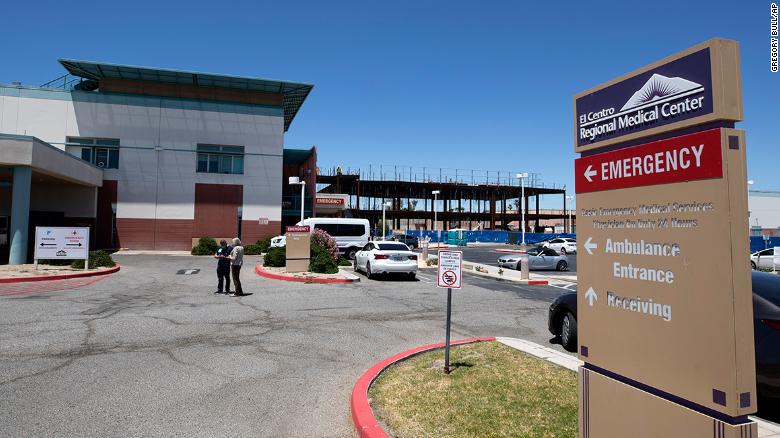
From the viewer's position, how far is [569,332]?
785cm

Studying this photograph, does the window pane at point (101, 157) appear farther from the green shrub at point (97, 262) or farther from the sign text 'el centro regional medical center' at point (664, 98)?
the sign text 'el centro regional medical center' at point (664, 98)

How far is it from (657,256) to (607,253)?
15.4 inches

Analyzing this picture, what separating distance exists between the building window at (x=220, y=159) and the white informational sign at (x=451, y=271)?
32955 mm

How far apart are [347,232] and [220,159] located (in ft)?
48.2

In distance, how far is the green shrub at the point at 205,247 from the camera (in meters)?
33.0

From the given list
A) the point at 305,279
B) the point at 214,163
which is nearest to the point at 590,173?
the point at 305,279

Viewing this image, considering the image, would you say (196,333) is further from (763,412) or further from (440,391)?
(763,412)

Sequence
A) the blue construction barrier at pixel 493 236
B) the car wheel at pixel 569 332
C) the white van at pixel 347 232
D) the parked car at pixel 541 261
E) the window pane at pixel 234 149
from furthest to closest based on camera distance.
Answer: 1. the blue construction barrier at pixel 493 236
2. the window pane at pixel 234 149
3. the white van at pixel 347 232
4. the parked car at pixel 541 261
5. the car wheel at pixel 569 332

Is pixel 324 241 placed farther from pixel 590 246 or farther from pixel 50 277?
pixel 590 246

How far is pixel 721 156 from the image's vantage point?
232 centimetres

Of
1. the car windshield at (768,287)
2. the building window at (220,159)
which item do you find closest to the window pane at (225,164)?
the building window at (220,159)

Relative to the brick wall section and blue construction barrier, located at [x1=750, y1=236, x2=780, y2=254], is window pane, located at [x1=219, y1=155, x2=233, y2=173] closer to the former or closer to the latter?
the brick wall section

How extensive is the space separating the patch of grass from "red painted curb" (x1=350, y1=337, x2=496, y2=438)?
0.10 metres

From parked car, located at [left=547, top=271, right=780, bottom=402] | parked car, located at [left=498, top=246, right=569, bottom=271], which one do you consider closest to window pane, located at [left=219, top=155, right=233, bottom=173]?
parked car, located at [left=498, top=246, right=569, bottom=271]
